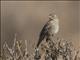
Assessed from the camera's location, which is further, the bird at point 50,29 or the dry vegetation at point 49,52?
the bird at point 50,29

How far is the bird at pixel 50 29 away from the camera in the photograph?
7747 millimetres

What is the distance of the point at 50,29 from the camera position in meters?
8.19

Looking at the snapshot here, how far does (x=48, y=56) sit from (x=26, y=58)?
0.33 m

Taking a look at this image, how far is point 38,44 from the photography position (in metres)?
7.46

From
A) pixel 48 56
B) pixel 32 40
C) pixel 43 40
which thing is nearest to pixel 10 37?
pixel 32 40

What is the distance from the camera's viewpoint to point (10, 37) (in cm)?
879

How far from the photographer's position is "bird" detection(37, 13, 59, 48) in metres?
7.75

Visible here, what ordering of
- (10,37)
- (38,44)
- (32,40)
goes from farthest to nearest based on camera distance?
(10,37) → (32,40) → (38,44)

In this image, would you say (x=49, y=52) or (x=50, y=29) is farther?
(x=50, y=29)

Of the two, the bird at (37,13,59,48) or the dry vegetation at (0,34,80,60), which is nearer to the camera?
the dry vegetation at (0,34,80,60)

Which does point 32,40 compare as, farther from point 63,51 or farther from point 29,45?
point 63,51

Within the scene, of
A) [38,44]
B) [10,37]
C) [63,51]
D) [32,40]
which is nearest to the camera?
[63,51]

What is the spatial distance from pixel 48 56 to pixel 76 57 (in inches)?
17.9

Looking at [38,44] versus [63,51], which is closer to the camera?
[63,51]
